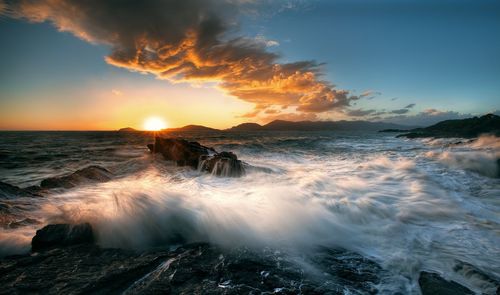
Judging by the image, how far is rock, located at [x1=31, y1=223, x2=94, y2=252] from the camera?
4.40 m

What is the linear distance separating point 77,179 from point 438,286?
11.2 meters

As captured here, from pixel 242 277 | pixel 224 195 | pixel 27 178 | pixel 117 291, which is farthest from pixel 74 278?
pixel 27 178

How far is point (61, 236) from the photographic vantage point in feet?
15.0

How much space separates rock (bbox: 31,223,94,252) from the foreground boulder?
6961mm

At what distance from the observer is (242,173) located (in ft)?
37.5

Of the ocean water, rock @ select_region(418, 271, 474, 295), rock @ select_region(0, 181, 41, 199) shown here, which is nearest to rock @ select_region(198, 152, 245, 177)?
the ocean water

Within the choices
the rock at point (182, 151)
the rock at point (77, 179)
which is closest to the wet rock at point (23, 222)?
the rock at point (77, 179)

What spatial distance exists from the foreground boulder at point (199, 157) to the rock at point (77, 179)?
4.39 m

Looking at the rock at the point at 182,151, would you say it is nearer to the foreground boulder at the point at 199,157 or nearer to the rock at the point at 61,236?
the foreground boulder at the point at 199,157

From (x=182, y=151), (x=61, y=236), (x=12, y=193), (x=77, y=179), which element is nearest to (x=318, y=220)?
(x=61, y=236)

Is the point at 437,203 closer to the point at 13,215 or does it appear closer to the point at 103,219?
the point at 103,219

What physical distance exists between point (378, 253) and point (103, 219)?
5412 millimetres

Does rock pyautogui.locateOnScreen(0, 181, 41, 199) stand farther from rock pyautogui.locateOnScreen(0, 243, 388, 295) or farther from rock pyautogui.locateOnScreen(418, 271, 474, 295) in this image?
rock pyautogui.locateOnScreen(418, 271, 474, 295)

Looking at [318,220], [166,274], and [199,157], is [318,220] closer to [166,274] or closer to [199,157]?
[166,274]
